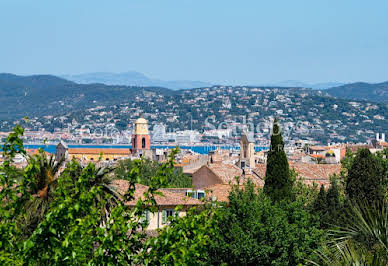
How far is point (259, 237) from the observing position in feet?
77.9

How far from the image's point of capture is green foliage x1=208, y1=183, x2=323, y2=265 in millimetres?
23062

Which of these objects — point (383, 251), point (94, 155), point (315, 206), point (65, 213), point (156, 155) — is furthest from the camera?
point (94, 155)

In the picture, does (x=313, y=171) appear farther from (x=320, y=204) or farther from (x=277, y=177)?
(x=277, y=177)

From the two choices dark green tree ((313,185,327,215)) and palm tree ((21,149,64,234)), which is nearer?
palm tree ((21,149,64,234))

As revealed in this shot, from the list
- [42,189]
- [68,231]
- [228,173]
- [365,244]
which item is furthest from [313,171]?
[68,231]

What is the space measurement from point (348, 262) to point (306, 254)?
47.1 ft

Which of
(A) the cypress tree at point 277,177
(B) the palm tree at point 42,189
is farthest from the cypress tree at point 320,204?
(B) the palm tree at point 42,189

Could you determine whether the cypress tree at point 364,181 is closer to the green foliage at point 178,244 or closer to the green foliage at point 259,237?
the green foliage at point 259,237

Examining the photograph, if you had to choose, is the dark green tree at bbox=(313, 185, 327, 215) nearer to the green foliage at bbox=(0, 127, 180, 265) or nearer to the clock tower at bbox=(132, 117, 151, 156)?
the green foliage at bbox=(0, 127, 180, 265)

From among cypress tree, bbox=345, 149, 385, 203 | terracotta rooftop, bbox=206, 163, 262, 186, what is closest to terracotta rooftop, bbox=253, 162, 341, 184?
terracotta rooftop, bbox=206, 163, 262, 186

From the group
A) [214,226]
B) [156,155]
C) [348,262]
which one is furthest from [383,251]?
[156,155]

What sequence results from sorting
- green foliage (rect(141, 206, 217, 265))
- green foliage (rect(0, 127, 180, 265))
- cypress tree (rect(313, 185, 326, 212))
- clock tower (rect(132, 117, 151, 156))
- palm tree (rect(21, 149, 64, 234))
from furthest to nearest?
1. clock tower (rect(132, 117, 151, 156))
2. cypress tree (rect(313, 185, 326, 212))
3. palm tree (rect(21, 149, 64, 234))
4. green foliage (rect(141, 206, 217, 265))
5. green foliage (rect(0, 127, 180, 265))

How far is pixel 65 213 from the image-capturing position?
9602 mm

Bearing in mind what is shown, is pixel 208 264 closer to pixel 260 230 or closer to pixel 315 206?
pixel 260 230
